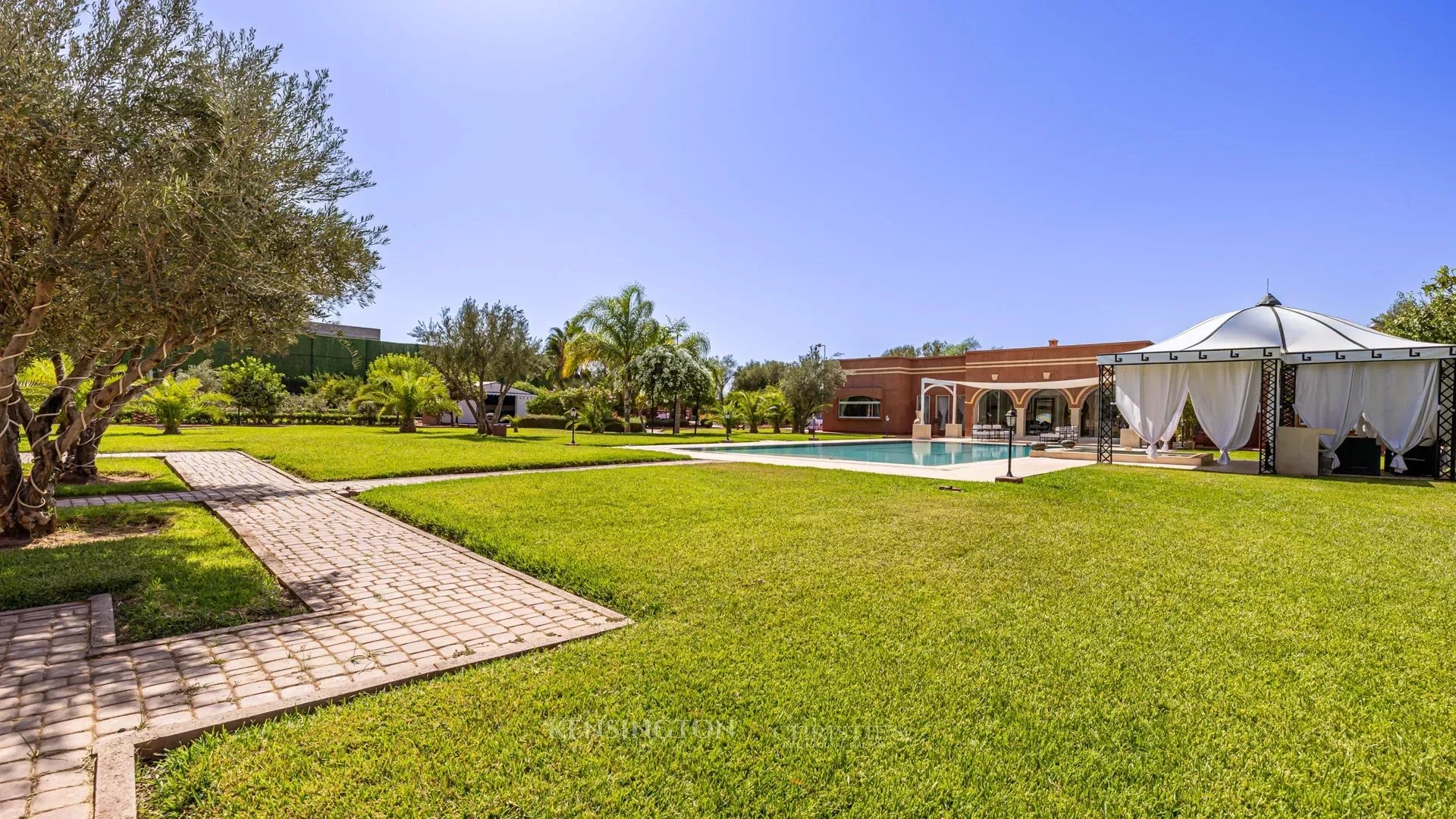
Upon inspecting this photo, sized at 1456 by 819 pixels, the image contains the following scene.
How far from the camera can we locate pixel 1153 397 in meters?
16.6

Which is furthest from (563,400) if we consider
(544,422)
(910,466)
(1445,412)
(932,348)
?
(932,348)

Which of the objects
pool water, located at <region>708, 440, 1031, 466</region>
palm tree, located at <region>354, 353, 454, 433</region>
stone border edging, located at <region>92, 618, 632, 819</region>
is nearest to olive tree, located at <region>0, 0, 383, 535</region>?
stone border edging, located at <region>92, 618, 632, 819</region>

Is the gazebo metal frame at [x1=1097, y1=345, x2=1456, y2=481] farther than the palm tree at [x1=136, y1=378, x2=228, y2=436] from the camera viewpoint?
No

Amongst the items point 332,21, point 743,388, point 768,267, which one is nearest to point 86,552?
point 332,21

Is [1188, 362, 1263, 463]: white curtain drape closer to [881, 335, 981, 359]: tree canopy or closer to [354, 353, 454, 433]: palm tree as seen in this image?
[354, 353, 454, 433]: palm tree

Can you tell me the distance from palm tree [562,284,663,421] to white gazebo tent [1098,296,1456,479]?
1862cm

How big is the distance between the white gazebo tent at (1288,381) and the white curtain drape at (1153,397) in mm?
19

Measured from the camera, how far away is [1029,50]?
1248 centimetres

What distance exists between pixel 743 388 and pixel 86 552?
38091mm

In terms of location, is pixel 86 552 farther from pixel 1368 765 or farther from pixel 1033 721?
pixel 1368 765

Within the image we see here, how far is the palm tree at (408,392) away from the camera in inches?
981

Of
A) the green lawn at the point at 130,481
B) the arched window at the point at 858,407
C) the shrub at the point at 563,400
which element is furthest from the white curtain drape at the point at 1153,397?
the green lawn at the point at 130,481

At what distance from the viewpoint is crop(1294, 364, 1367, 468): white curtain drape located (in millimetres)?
14469

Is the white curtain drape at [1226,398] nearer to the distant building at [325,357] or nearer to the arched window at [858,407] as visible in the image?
the arched window at [858,407]
